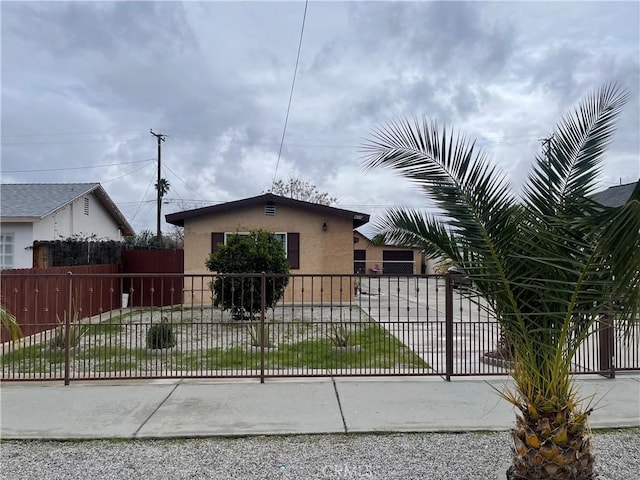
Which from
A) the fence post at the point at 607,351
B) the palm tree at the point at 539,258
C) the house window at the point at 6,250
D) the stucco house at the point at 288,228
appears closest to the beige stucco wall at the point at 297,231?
the stucco house at the point at 288,228

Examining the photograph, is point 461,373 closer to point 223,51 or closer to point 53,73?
point 223,51

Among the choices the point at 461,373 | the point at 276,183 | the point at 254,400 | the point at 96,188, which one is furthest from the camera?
the point at 276,183

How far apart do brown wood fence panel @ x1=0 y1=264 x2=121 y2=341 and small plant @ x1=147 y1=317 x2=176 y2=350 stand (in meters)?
0.86

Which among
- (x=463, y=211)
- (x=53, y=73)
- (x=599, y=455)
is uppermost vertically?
(x=53, y=73)

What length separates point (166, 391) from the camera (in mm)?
5457

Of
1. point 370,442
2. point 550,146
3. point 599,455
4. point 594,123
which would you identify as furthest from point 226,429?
point 594,123

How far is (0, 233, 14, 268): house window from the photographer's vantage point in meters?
13.0

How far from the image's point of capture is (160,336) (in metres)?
7.48

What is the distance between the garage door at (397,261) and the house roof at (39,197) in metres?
19.9

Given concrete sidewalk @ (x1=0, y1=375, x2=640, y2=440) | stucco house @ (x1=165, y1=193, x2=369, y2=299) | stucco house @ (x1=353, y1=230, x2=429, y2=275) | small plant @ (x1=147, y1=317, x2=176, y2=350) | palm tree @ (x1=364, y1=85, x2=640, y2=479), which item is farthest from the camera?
stucco house @ (x1=353, y1=230, x2=429, y2=275)

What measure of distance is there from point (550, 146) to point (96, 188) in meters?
17.8

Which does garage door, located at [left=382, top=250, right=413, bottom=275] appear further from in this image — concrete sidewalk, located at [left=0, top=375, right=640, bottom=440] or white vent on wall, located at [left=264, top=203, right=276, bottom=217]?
concrete sidewalk, located at [left=0, top=375, right=640, bottom=440]

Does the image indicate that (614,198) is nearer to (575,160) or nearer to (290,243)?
(575,160)

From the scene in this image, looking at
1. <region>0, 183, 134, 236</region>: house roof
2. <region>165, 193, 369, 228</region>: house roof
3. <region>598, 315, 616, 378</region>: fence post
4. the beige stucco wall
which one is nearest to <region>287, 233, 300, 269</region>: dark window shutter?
the beige stucco wall
